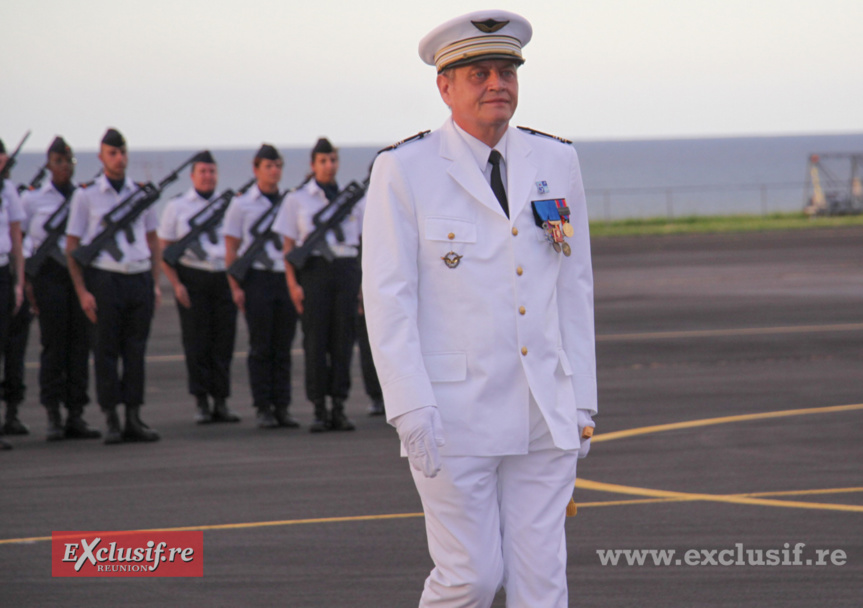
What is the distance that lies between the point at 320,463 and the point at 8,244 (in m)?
3.18

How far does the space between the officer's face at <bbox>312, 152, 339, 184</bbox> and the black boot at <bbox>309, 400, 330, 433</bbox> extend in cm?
194

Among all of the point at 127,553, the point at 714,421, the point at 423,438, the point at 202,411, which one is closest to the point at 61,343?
the point at 202,411

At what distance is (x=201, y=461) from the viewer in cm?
958

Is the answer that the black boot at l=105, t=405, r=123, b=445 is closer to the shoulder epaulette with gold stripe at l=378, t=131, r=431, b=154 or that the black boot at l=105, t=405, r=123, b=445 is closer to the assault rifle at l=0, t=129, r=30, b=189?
the assault rifle at l=0, t=129, r=30, b=189

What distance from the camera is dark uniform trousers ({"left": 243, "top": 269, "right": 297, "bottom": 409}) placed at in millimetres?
11430

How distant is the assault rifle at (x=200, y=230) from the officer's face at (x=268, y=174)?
0.12 m

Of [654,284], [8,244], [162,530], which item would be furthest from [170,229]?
[654,284]

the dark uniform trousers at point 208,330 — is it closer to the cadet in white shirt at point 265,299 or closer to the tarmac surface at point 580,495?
the cadet in white shirt at point 265,299

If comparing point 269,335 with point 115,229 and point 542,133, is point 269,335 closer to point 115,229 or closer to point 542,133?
point 115,229

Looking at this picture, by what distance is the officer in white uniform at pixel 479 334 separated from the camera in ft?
13.3

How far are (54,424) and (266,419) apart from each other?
178cm

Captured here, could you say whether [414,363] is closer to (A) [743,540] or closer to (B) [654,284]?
(A) [743,540]

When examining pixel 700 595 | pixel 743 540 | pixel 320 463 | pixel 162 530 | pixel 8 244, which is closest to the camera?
pixel 700 595

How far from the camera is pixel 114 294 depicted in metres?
10.3
